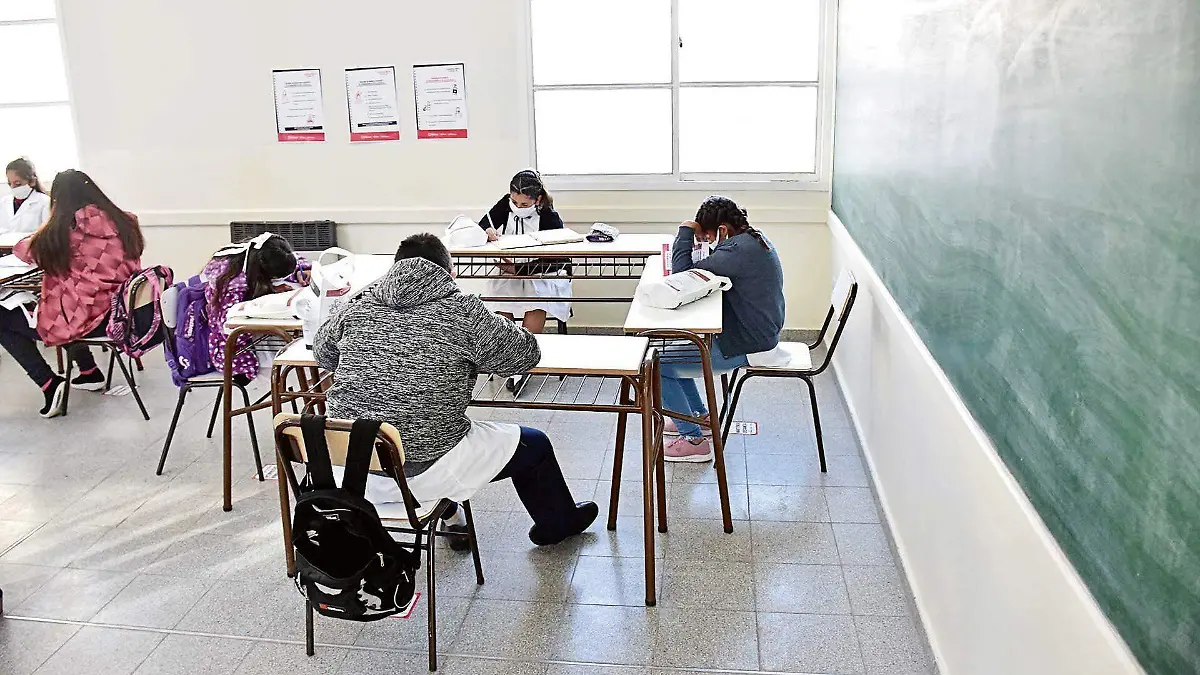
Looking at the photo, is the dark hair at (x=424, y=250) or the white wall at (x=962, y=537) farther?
the dark hair at (x=424, y=250)

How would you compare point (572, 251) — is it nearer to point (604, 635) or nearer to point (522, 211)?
point (522, 211)

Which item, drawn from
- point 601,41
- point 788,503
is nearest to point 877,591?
point 788,503

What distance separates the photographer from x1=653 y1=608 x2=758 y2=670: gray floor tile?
2.52 m

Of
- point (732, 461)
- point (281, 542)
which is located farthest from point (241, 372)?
point (732, 461)

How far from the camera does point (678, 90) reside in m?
5.31

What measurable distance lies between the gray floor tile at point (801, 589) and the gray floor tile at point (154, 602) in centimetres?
167

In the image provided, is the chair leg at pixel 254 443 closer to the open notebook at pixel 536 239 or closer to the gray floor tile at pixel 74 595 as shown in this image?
the gray floor tile at pixel 74 595

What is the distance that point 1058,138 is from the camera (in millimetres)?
1591

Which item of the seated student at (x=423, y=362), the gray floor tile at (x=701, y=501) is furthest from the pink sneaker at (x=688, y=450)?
the seated student at (x=423, y=362)

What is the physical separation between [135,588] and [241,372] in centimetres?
88

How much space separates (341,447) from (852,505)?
6.17ft

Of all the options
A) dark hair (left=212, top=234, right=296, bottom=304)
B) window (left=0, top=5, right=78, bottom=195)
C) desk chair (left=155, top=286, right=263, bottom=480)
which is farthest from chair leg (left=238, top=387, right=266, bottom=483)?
window (left=0, top=5, right=78, bottom=195)

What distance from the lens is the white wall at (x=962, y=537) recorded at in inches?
59.2

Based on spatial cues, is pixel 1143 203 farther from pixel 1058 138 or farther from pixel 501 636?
pixel 501 636
